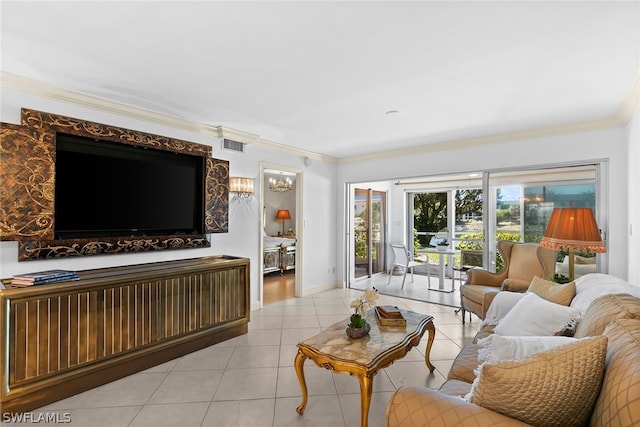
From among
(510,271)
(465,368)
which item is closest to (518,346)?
(465,368)

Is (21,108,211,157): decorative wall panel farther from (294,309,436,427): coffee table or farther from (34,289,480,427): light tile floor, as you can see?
(294,309,436,427): coffee table

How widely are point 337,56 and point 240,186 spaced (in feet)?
7.92

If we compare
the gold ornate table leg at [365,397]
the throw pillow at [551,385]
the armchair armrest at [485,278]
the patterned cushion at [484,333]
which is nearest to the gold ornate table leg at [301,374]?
the gold ornate table leg at [365,397]

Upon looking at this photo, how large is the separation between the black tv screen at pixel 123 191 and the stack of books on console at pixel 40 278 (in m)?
0.49

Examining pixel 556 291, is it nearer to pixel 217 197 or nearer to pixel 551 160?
pixel 551 160

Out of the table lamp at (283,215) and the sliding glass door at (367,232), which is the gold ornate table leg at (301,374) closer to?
the sliding glass door at (367,232)

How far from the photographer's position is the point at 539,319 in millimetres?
1979

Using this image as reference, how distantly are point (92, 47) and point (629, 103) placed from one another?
456 centimetres

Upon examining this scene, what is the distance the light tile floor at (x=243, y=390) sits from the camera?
210 cm

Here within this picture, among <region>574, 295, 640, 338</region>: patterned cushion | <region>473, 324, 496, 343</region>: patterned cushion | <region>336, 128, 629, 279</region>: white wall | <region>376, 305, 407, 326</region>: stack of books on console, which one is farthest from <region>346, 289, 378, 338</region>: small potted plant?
<region>336, 128, 629, 279</region>: white wall

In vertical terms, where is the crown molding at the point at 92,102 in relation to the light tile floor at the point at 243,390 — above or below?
above

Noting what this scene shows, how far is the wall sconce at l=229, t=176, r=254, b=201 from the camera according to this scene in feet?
13.6

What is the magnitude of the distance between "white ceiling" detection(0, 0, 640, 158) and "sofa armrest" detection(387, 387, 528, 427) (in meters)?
1.91

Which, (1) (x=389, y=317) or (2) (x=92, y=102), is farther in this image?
(2) (x=92, y=102)
